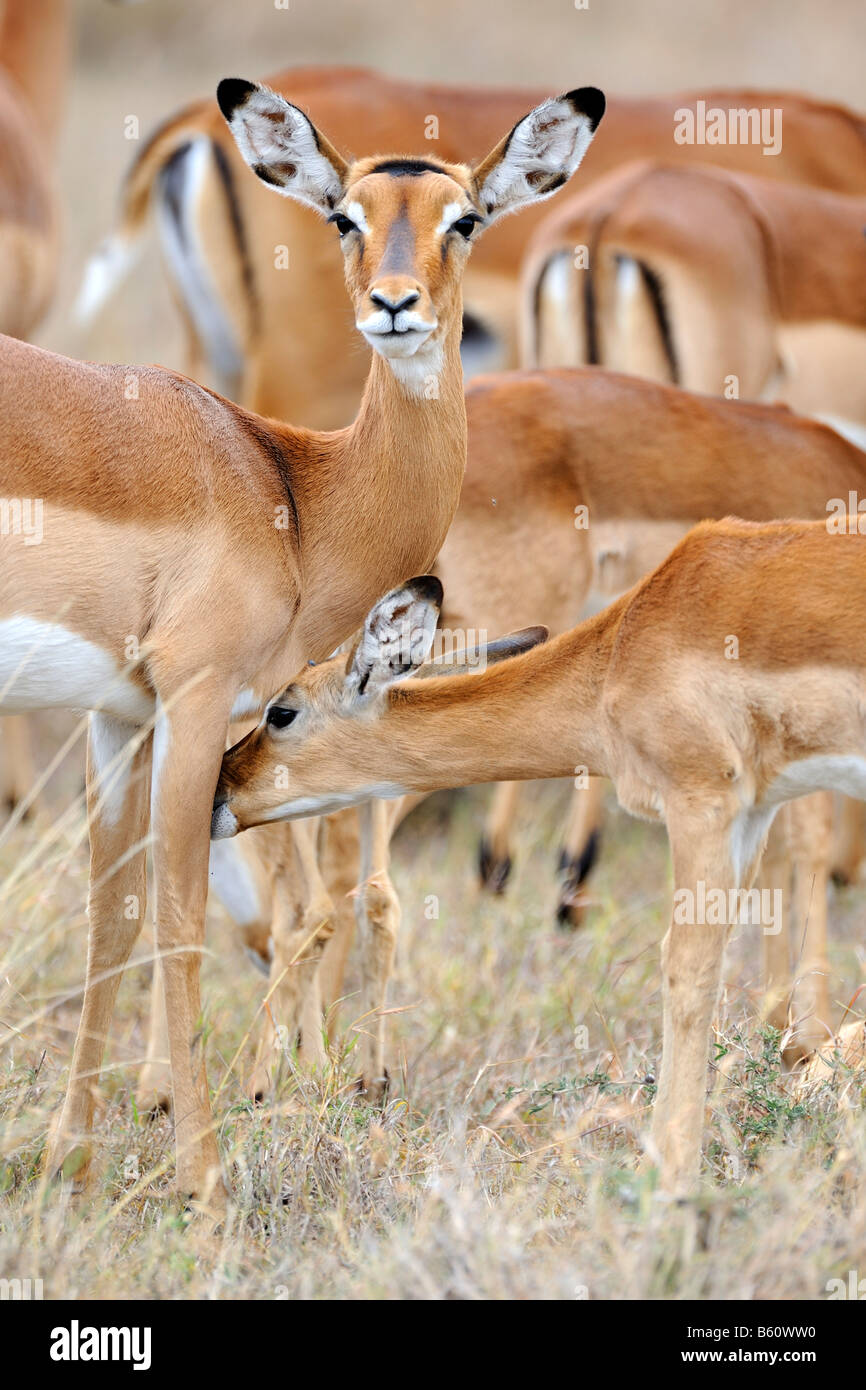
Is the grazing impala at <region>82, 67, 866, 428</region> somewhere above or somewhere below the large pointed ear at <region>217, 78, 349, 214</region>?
above

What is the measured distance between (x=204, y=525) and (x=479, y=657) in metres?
0.65

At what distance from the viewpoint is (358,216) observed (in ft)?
11.9

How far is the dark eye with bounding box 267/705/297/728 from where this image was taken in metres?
3.60

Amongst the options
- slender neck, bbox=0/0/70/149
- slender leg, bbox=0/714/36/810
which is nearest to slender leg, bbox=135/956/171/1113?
slender leg, bbox=0/714/36/810

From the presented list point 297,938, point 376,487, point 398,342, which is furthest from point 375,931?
point 398,342

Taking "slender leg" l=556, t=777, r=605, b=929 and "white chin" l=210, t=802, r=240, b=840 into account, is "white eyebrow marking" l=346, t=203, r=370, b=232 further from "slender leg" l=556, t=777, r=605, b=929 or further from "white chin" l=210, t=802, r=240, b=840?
"slender leg" l=556, t=777, r=605, b=929

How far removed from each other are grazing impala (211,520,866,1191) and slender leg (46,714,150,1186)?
231 mm

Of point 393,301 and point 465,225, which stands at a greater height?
point 465,225

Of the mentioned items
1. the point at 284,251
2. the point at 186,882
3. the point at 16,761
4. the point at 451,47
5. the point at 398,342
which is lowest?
the point at 186,882

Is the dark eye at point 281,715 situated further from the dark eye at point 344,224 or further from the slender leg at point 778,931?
the slender leg at point 778,931

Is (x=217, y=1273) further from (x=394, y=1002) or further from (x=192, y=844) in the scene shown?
(x=394, y=1002)

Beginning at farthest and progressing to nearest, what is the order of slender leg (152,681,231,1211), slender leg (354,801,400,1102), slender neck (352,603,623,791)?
slender leg (354,801,400,1102)
slender neck (352,603,623,791)
slender leg (152,681,231,1211)

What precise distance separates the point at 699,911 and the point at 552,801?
367 centimetres

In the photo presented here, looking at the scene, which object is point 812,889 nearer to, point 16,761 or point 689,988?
point 689,988
